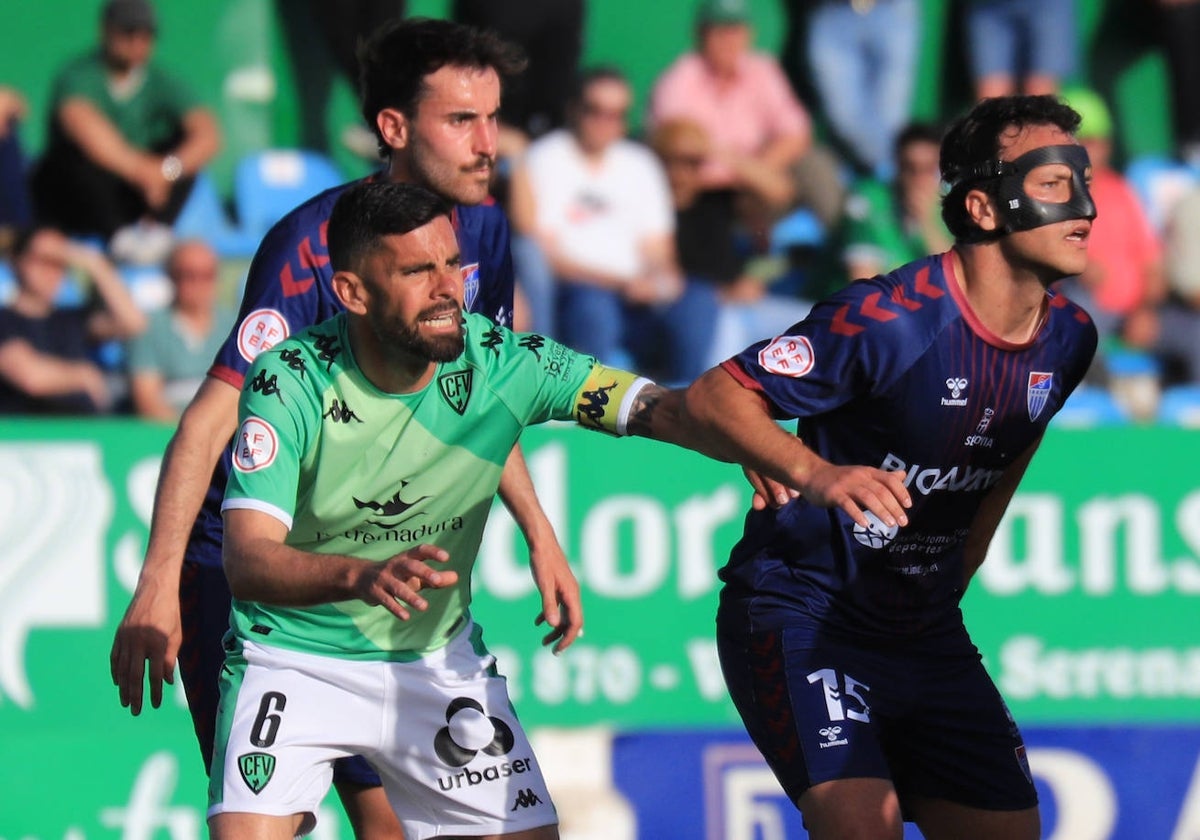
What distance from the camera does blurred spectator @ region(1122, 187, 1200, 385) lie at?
10062mm

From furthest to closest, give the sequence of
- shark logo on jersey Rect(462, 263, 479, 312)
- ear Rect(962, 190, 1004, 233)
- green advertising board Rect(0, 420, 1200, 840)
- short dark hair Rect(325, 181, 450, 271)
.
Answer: green advertising board Rect(0, 420, 1200, 840) < shark logo on jersey Rect(462, 263, 479, 312) < ear Rect(962, 190, 1004, 233) < short dark hair Rect(325, 181, 450, 271)

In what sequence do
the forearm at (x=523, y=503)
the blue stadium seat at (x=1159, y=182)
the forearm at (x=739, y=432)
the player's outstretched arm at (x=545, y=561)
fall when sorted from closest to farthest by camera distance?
the forearm at (x=739, y=432), the player's outstretched arm at (x=545, y=561), the forearm at (x=523, y=503), the blue stadium seat at (x=1159, y=182)

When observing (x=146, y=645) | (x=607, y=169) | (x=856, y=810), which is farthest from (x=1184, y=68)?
(x=146, y=645)

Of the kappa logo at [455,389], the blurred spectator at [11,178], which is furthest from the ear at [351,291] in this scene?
the blurred spectator at [11,178]

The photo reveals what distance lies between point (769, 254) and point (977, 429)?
5.84m

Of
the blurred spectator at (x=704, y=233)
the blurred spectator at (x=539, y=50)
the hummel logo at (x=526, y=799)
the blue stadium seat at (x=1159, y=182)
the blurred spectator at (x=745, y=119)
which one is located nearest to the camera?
the hummel logo at (x=526, y=799)

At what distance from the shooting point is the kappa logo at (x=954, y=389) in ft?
14.6

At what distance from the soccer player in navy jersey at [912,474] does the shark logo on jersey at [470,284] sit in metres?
0.88

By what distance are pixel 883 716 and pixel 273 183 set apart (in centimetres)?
642

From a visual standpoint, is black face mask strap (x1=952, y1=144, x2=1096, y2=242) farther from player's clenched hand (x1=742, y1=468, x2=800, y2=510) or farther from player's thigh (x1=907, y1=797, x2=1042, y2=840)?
player's thigh (x1=907, y1=797, x2=1042, y2=840)

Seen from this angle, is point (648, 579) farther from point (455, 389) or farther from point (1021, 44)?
point (1021, 44)

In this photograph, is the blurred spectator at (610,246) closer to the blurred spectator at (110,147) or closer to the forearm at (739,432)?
→ the blurred spectator at (110,147)

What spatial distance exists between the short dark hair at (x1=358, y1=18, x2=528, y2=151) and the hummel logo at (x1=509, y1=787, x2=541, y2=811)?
1890 mm

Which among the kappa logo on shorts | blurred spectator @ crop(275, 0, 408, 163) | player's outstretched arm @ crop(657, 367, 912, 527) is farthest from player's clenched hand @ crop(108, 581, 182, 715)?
blurred spectator @ crop(275, 0, 408, 163)
